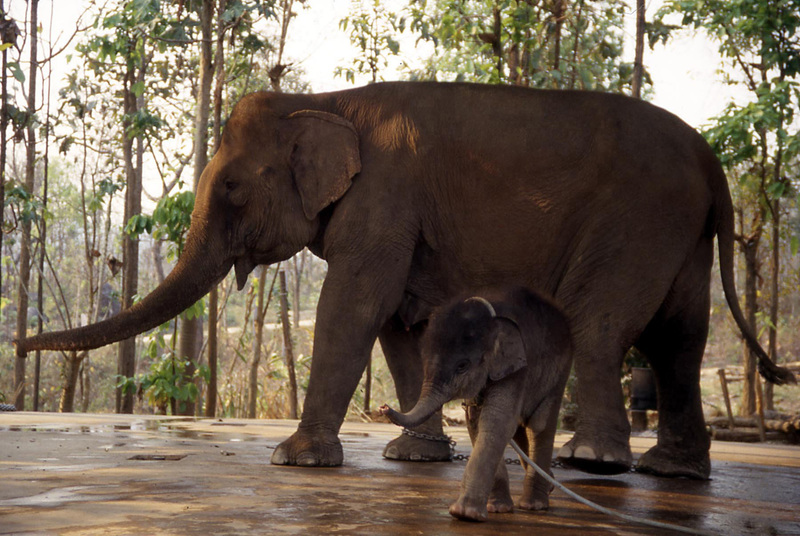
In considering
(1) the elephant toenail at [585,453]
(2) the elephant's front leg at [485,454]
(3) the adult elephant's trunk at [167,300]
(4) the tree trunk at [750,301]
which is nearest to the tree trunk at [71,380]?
(3) the adult elephant's trunk at [167,300]

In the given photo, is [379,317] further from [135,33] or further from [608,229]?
Answer: [135,33]

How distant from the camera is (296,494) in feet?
12.8

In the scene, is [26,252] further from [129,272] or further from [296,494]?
[296,494]

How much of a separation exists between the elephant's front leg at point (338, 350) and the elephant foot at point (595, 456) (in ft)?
3.96

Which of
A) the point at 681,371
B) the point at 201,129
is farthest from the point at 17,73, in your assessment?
the point at 681,371

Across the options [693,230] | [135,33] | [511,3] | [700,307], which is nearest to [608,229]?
[693,230]

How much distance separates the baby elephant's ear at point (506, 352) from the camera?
3297 millimetres

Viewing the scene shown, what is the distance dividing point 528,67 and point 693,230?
669cm

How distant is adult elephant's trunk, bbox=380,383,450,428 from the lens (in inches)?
115

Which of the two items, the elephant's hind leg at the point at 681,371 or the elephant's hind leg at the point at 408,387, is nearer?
the elephant's hind leg at the point at 681,371

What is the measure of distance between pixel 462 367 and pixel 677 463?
2625 mm

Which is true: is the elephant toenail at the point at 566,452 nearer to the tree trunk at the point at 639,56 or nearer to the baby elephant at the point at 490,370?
the baby elephant at the point at 490,370

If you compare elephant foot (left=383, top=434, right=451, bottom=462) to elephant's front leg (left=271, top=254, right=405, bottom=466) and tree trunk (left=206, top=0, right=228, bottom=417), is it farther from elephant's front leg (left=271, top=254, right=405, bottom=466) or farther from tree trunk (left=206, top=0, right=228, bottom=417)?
tree trunk (left=206, top=0, right=228, bottom=417)

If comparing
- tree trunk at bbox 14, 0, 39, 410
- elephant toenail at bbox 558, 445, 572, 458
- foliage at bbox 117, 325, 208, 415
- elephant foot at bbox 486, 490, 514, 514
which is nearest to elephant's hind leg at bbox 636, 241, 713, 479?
elephant toenail at bbox 558, 445, 572, 458
